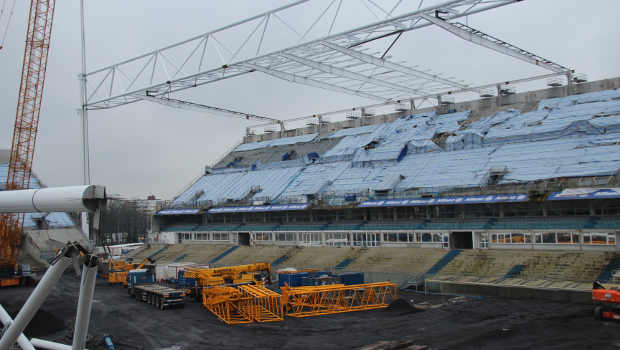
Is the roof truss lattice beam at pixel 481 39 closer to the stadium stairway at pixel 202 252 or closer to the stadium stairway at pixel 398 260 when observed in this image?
the stadium stairway at pixel 398 260

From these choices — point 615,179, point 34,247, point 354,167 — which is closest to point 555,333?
point 615,179

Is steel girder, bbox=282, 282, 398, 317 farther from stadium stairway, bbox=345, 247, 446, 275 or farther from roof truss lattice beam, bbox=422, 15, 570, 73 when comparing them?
roof truss lattice beam, bbox=422, 15, 570, 73

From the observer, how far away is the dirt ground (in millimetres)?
24438

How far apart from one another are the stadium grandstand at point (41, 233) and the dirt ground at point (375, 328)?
1381 inches

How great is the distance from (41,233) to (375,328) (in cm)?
6109

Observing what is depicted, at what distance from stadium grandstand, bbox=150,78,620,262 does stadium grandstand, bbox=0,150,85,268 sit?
1243 centimetres

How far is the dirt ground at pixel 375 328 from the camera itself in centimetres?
2444

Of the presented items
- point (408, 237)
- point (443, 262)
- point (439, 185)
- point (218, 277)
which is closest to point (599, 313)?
point (443, 262)

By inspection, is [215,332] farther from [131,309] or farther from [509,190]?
[509,190]

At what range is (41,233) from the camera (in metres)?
74.8

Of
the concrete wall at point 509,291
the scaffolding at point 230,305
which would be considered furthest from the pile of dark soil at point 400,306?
the scaffolding at point 230,305

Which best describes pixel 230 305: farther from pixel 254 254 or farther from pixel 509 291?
pixel 254 254

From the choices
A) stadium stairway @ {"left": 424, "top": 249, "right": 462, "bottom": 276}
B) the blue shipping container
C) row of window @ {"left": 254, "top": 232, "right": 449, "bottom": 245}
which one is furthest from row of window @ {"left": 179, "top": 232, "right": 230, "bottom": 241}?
the blue shipping container

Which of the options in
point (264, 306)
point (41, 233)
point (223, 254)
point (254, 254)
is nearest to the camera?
point (264, 306)
